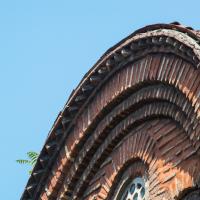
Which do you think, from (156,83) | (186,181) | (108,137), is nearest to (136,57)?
(156,83)

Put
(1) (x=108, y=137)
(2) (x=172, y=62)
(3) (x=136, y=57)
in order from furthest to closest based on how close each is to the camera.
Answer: (1) (x=108, y=137) → (3) (x=136, y=57) → (2) (x=172, y=62)

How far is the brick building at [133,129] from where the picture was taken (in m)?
9.30

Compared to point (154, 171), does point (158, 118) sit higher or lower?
higher

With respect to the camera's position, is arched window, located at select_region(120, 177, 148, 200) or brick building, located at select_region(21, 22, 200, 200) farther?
arched window, located at select_region(120, 177, 148, 200)

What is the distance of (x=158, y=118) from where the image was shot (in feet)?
33.8

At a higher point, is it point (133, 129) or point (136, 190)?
point (133, 129)

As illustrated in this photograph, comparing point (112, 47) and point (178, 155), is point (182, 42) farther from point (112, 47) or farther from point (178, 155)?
point (112, 47)

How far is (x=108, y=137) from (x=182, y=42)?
2634mm

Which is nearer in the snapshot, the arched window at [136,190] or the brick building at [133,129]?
the brick building at [133,129]

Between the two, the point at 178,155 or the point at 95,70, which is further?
the point at 95,70

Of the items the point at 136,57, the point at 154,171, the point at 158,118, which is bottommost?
the point at 154,171

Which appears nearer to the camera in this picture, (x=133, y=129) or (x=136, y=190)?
(x=136, y=190)

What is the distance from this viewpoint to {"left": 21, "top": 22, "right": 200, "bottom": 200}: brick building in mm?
9297

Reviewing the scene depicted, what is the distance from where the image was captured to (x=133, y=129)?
10953 mm
